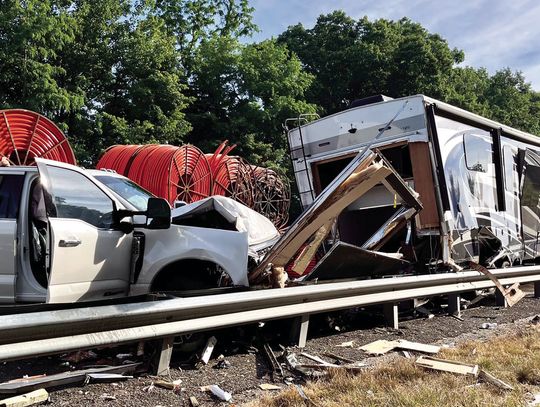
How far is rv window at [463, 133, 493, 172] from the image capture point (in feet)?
27.6

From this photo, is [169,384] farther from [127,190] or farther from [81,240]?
[127,190]

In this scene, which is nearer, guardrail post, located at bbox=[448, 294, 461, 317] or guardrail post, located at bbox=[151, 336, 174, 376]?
guardrail post, located at bbox=[151, 336, 174, 376]

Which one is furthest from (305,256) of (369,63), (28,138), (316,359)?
(369,63)

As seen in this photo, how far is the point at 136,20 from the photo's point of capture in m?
20.4

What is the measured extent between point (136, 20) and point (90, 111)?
200 inches

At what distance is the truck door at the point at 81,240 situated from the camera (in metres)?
4.45

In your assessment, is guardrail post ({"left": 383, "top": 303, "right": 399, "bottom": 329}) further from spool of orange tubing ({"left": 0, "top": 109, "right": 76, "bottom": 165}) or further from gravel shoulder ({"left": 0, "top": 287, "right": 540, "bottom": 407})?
spool of orange tubing ({"left": 0, "top": 109, "right": 76, "bottom": 165})

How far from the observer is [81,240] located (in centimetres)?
462

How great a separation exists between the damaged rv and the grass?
5.80 ft

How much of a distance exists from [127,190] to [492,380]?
413 centimetres

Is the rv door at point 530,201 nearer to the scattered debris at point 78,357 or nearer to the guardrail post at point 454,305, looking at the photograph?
the guardrail post at point 454,305

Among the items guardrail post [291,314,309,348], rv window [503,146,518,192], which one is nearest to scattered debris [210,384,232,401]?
guardrail post [291,314,309,348]

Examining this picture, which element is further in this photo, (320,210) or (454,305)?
(454,305)

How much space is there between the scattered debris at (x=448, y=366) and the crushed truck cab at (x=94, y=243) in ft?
6.19
